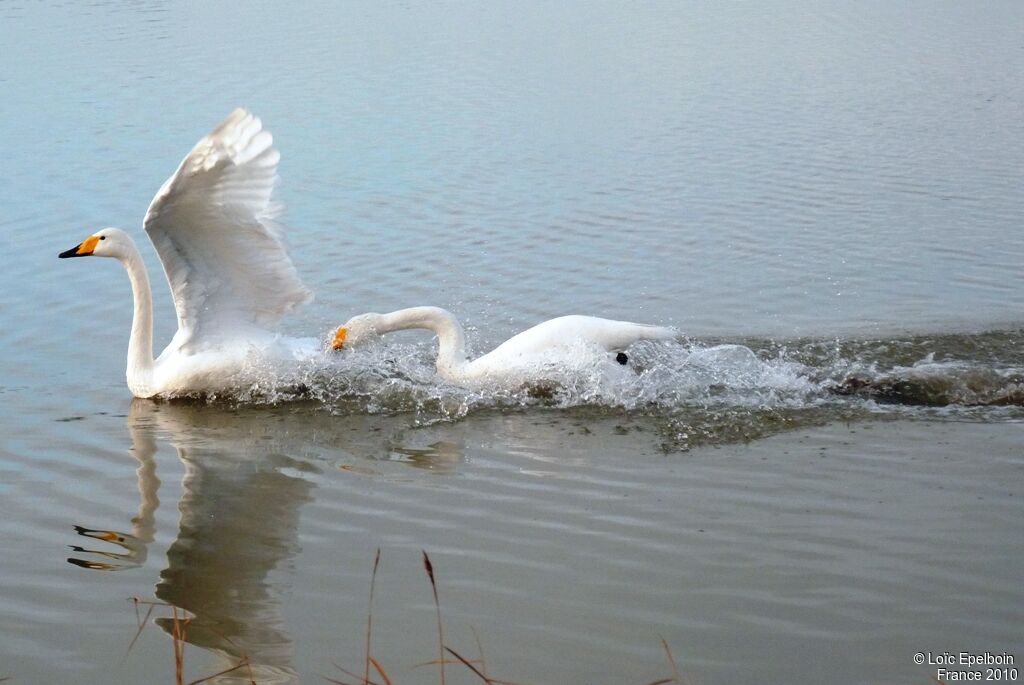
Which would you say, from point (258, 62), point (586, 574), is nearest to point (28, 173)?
point (258, 62)

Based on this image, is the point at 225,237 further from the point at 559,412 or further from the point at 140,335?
the point at 559,412

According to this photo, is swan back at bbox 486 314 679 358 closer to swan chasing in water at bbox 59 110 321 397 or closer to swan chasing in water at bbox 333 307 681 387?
swan chasing in water at bbox 333 307 681 387

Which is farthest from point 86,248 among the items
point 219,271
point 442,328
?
point 442,328

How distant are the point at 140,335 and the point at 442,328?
1901 mm

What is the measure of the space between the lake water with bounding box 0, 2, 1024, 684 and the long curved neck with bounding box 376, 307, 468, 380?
17cm

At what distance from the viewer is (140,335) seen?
8656 mm

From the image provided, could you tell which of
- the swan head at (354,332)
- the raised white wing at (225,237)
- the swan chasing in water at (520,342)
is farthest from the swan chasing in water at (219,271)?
the swan chasing in water at (520,342)

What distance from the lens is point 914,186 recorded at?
13.9 metres

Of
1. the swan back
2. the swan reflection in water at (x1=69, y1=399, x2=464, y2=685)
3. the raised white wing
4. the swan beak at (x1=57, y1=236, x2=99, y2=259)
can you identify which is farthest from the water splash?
the swan beak at (x1=57, y1=236, x2=99, y2=259)

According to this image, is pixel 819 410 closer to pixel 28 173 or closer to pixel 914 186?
pixel 914 186

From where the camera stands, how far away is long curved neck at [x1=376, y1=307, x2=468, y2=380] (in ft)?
27.6

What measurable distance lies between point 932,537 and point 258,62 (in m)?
18.5

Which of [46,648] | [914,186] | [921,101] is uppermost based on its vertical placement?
[921,101]

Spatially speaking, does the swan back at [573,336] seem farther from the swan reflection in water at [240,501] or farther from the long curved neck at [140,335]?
the long curved neck at [140,335]
